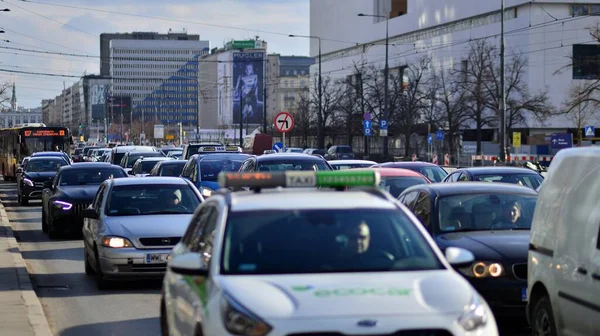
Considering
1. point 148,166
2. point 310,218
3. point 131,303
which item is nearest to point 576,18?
point 148,166

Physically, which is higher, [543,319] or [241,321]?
[241,321]

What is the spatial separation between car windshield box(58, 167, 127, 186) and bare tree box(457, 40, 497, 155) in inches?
2021

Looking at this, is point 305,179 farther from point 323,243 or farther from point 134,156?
point 134,156

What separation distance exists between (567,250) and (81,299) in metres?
7.31

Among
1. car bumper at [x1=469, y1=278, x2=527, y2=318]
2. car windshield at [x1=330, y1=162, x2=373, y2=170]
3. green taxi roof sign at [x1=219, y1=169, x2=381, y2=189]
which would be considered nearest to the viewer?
green taxi roof sign at [x1=219, y1=169, x2=381, y2=189]

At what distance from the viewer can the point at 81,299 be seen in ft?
44.0

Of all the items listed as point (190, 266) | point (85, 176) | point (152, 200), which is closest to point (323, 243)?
point (190, 266)

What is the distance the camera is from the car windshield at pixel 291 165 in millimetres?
22266

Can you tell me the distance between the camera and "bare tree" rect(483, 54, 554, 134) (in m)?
74.4

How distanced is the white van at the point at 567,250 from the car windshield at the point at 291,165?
536 inches

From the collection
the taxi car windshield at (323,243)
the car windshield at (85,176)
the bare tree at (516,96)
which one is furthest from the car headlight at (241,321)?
the bare tree at (516,96)

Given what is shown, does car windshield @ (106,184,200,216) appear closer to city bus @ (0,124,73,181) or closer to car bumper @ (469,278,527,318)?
car bumper @ (469,278,527,318)

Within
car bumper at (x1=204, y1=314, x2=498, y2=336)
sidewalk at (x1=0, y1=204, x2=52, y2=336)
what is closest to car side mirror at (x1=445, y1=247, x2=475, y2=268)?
car bumper at (x1=204, y1=314, x2=498, y2=336)

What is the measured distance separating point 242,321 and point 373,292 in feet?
2.45
